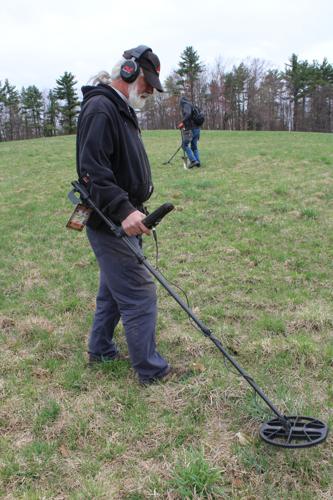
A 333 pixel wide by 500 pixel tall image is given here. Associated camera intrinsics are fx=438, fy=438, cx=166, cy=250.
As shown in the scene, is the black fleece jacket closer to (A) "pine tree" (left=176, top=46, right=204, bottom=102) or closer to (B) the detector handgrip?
(B) the detector handgrip

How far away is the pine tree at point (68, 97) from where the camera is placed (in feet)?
168

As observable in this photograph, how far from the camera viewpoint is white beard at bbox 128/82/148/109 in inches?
125

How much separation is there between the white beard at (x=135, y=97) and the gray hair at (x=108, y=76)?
119mm

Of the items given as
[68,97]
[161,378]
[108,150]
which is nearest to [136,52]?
[108,150]

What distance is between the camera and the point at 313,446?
8.60 ft

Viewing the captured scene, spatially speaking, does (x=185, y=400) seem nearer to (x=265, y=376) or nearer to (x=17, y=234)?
(x=265, y=376)

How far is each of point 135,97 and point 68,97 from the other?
53.0m

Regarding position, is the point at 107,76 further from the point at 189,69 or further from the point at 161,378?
the point at 189,69

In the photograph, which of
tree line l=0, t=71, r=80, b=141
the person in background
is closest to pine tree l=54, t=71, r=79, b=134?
tree line l=0, t=71, r=80, b=141

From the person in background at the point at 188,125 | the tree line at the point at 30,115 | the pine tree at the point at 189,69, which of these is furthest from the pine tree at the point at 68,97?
the person in background at the point at 188,125

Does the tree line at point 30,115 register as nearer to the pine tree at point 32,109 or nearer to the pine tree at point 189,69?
the pine tree at point 32,109

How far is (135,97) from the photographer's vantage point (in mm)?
3201

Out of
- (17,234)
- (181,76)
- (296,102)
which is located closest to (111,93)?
(17,234)

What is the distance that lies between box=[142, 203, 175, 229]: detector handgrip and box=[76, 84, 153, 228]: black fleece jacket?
147 millimetres
